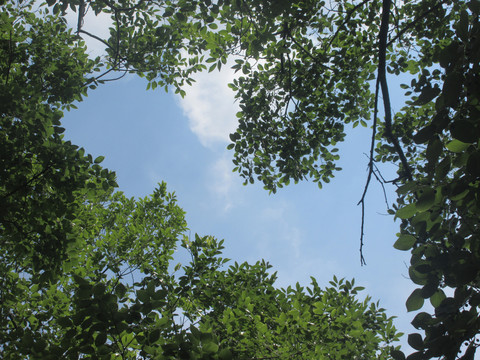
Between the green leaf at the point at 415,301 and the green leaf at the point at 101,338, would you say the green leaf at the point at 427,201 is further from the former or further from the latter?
the green leaf at the point at 101,338

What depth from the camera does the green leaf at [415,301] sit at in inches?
65.9

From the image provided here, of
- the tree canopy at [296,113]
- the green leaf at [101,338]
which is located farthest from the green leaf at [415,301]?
the green leaf at [101,338]

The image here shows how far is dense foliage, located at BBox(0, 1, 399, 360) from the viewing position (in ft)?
7.82

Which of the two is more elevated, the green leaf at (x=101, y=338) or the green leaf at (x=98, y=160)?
the green leaf at (x=98, y=160)

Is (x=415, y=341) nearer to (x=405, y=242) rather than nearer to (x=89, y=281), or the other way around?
(x=405, y=242)

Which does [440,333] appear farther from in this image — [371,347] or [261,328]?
[371,347]

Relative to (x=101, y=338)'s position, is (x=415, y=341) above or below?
below

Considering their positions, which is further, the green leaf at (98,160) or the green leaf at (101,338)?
the green leaf at (98,160)

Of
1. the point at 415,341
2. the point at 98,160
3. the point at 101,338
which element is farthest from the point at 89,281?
the point at 415,341

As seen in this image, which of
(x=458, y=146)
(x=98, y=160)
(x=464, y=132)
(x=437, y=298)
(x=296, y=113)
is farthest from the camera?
(x=296, y=113)

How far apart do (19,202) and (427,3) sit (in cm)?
737

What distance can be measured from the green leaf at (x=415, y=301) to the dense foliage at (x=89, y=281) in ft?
4.19

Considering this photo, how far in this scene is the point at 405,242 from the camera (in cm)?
179

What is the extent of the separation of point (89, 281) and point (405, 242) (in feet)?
16.0
